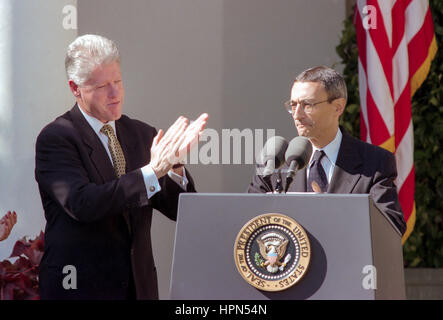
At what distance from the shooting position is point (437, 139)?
5.66 metres

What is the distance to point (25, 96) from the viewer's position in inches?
161

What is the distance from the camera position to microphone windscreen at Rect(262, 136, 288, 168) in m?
2.53

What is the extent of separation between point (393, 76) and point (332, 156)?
2052 mm

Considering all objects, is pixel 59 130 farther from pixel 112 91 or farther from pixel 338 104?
pixel 338 104

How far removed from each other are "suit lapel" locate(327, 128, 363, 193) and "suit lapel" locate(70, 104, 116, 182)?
88cm

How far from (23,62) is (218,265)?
2208mm

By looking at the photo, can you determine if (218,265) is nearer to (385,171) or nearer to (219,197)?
(219,197)

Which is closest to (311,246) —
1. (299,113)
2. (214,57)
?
(299,113)

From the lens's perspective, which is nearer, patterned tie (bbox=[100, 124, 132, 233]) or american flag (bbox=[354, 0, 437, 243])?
patterned tie (bbox=[100, 124, 132, 233])

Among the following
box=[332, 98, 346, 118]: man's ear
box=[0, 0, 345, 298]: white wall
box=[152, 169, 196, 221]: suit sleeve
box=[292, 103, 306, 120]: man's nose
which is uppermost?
box=[0, 0, 345, 298]: white wall

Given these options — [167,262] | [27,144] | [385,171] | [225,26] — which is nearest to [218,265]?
[385,171]

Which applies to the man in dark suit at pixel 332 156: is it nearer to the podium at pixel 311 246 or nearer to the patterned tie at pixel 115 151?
the patterned tie at pixel 115 151

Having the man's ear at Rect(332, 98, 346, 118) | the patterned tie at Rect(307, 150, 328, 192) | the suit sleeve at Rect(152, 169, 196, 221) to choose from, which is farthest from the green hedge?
the suit sleeve at Rect(152, 169, 196, 221)

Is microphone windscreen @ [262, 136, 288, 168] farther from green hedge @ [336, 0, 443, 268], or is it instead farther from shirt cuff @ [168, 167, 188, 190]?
green hedge @ [336, 0, 443, 268]
